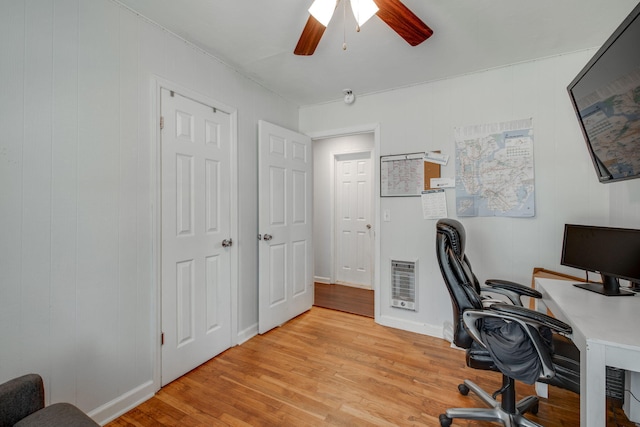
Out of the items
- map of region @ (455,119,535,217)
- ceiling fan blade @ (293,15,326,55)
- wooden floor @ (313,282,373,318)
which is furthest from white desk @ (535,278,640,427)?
wooden floor @ (313,282,373,318)

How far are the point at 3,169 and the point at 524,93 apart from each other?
352 centimetres

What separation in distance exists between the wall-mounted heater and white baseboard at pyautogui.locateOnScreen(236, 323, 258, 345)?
145 cm

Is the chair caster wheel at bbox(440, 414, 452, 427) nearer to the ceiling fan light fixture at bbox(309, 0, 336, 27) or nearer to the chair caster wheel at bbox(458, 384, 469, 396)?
the chair caster wheel at bbox(458, 384, 469, 396)

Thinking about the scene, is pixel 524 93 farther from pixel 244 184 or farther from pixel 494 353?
pixel 244 184

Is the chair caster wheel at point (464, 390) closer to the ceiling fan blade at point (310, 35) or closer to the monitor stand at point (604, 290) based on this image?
the monitor stand at point (604, 290)

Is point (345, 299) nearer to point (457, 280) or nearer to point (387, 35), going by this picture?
point (457, 280)

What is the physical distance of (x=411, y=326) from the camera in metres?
2.85

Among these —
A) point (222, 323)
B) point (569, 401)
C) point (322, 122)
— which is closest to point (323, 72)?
point (322, 122)

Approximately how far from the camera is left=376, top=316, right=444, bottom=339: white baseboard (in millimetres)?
2723

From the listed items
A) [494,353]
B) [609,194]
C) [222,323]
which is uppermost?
[609,194]

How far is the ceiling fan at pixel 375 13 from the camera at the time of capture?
1.36m

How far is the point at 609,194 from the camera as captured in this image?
Answer: 2119 mm

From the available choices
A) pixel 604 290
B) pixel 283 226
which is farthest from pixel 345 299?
pixel 604 290

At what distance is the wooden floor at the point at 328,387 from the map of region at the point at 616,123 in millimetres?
1518
